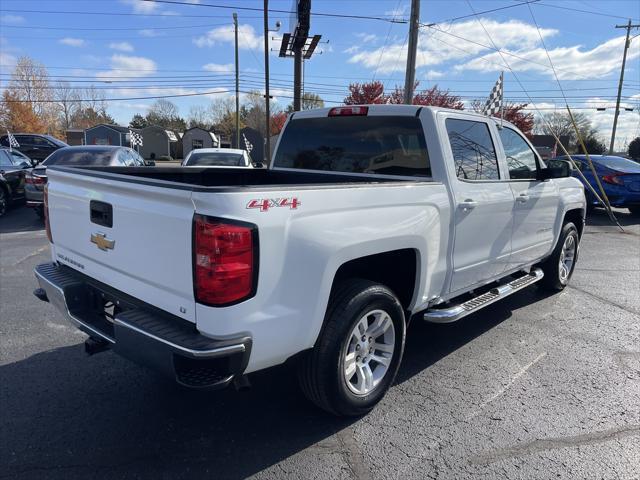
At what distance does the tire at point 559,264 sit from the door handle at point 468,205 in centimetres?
252

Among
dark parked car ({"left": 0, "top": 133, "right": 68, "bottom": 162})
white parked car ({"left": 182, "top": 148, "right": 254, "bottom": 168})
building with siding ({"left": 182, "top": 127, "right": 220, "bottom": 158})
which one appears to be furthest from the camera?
building with siding ({"left": 182, "top": 127, "right": 220, "bottom": 158})

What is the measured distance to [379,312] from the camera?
9.96 ft

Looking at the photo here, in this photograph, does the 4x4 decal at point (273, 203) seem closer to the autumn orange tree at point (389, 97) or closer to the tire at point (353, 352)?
the tire at point (353, 352)

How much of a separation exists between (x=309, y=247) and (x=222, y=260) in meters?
0.50

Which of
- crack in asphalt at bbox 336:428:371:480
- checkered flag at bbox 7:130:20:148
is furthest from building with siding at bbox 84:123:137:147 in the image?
crack in asphalt at bbox 336:428:371:480

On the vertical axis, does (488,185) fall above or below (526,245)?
above

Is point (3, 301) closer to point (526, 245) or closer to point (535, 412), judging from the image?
point (535, 412)

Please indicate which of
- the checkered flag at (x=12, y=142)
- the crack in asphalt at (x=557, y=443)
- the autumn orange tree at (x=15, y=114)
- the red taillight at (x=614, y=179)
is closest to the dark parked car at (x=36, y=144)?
the checkered flag at (x=12, y=142)

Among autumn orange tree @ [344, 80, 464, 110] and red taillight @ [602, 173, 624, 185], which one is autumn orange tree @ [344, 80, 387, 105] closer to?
autumn orange tree @ [344, 80, 464, 110]

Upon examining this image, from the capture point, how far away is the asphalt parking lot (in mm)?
2559

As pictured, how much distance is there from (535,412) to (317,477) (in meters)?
1.65

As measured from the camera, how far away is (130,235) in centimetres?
254

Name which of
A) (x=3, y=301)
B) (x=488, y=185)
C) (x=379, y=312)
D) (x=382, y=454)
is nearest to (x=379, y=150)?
(x=488, y=185)

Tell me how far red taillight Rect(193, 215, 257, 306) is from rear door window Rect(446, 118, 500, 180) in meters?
2.14
